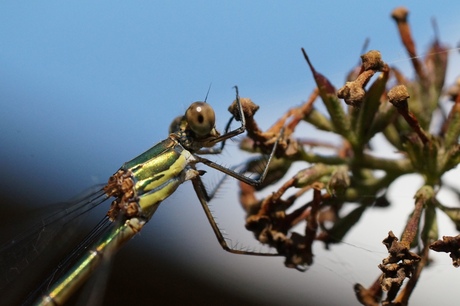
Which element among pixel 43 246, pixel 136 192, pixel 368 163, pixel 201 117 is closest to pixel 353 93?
pixel 368 163

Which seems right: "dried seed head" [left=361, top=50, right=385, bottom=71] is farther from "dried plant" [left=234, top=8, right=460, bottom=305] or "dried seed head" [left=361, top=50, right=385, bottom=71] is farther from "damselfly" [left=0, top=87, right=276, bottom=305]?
"damselfly" [left=0, top=87, right=276, bottom=305]

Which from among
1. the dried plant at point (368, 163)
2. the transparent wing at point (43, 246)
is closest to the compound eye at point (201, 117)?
the dried plant at point (368, 163)

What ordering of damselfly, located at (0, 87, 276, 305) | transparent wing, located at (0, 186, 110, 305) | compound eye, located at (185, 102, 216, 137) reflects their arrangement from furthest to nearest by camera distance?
1. transparent wing, located at (0, 186, 110, 305)
2. damselfly, located at (0, 87, 276, 305)
3. compound eye, located at (185, 102, 216, 137)

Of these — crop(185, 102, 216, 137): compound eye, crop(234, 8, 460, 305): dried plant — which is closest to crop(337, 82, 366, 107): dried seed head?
crop(234, 8, 460, 305): dried plant

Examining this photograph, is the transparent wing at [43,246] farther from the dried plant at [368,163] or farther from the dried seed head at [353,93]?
the dried seed head at [353,93]

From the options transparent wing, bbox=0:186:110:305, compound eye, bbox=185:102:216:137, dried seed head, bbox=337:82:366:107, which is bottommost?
transparent wing, bbox=0:186:110:305

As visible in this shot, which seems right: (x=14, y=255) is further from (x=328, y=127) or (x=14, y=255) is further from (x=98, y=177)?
(x=328, y=127)
